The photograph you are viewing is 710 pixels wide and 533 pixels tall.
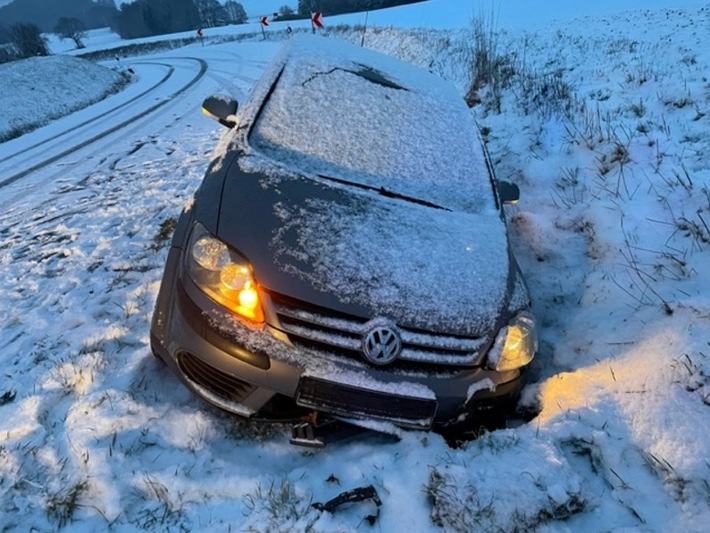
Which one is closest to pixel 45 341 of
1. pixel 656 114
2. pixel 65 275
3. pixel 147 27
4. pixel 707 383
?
pixel 65 275

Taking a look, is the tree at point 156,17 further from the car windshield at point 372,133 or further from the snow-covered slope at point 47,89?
the car windshield at point 372,133

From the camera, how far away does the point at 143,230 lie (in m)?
4.66

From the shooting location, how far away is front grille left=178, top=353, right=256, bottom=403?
2.22 meters

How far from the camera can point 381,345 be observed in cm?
218

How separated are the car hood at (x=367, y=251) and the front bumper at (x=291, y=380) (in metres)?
0.22

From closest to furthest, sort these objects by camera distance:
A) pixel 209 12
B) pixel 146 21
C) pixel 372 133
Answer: pixel 372 133
pixel 146 21
pixel 209 12

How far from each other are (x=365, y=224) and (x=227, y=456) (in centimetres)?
128

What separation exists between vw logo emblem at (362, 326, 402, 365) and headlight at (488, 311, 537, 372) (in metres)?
0.48

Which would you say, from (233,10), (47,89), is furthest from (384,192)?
(233,10)

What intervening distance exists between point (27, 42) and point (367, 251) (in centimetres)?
5083

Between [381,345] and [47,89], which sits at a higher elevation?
[381,345]

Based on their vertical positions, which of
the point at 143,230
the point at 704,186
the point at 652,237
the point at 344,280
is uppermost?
the point at 344,280

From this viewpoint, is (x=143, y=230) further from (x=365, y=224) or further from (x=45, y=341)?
(x=365, y=224)

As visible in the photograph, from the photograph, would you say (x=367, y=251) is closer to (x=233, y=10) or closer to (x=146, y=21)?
(x=146, y=21)
